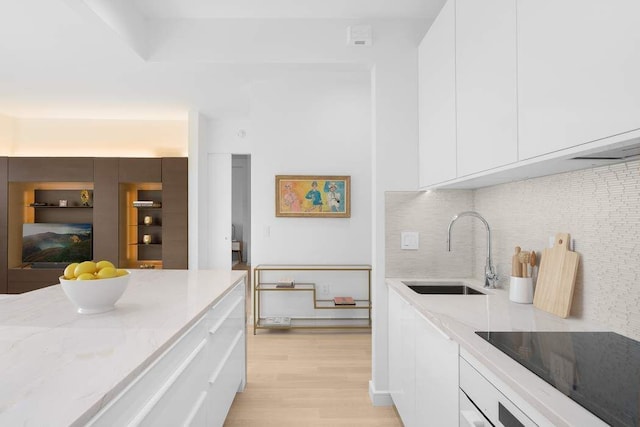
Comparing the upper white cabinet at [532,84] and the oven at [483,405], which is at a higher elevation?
the upper white cabinet at [532,84]

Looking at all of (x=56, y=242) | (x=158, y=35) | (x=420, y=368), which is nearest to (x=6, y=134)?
(x=56, y=242)

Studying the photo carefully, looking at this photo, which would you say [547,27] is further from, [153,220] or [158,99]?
[153,220]

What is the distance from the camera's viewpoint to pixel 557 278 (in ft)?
5.23

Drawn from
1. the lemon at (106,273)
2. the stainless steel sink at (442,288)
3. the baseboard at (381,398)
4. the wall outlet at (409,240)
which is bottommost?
the baseboard at (381,398)

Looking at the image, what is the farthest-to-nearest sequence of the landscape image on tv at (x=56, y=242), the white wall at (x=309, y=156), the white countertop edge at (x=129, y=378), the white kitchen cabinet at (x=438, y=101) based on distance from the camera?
the landscape image on tv at (x=56, y=242), the white wall at (x=309, y=156), the white kitchen cabinet at (x=438, y=101), the white countertop edge at (x=129, y=378)

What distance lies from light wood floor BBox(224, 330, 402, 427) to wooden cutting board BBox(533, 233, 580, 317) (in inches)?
50.3

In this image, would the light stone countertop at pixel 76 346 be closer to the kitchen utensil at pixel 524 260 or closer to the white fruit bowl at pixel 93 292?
the white fruit bowl at pixel 93 292

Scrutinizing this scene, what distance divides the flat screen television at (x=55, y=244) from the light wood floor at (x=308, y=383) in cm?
339

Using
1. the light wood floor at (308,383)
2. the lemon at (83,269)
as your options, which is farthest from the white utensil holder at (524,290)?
the lemon at (83,269)

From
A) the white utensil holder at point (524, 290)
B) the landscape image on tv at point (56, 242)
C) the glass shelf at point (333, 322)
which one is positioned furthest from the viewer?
the landscape image on tv at point (56, 242)

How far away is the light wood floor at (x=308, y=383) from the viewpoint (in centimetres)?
242

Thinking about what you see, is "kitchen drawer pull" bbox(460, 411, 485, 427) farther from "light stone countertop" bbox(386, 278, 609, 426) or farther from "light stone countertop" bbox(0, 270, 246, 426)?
"light stone countertop" bbox(0, 270, 246, 426)

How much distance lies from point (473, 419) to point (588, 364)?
1.20 ft

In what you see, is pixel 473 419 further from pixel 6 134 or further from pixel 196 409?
pixel 6 134
